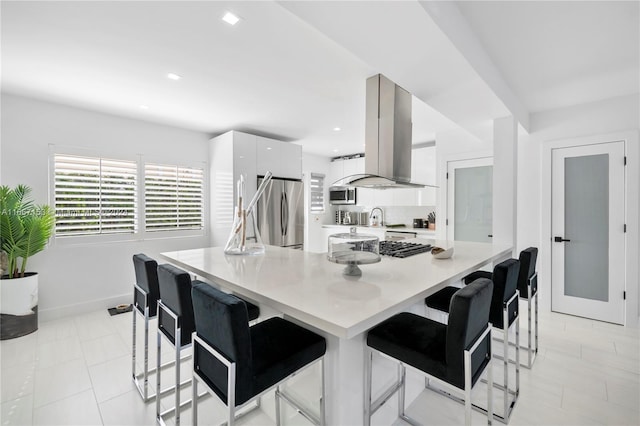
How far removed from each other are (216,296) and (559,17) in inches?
101

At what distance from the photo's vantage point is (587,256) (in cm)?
336

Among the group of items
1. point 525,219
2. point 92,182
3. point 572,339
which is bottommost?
point 572,339

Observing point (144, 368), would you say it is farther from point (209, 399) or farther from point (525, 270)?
point (525, 270)

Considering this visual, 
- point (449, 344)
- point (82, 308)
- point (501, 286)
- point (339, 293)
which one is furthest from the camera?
point (82, 308)

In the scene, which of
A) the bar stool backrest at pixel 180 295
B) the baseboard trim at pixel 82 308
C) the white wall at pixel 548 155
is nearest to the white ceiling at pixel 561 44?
the white wall at pixel 548 155

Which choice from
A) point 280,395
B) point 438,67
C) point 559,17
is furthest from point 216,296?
point 559,17

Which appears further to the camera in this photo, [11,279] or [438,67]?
[11,279]

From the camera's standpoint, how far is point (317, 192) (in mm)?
6430

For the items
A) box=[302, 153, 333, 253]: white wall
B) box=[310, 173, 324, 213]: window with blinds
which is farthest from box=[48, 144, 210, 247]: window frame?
box=[310, 173, 324, 213]: window with blinds

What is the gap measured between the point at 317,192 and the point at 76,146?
4133 millimetres

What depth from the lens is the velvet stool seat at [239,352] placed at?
1.03m

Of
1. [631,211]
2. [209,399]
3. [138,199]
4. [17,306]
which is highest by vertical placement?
[138,199]

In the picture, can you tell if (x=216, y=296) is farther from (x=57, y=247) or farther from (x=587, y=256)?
(x=587, y=256)

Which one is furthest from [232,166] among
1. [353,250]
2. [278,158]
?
[353,250]
